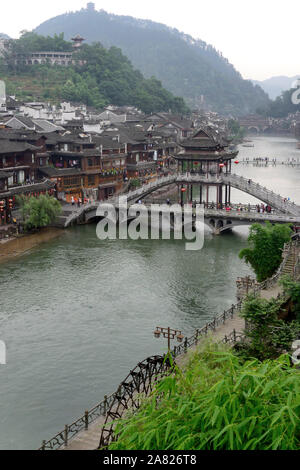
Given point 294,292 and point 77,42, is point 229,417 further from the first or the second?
point 77,42

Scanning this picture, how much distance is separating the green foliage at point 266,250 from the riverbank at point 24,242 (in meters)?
21.0

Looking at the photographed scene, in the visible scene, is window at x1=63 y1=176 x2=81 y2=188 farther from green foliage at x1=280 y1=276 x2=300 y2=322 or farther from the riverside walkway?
green foliage at x1=280 y1=276 x2=300 y2=322

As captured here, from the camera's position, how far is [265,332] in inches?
993

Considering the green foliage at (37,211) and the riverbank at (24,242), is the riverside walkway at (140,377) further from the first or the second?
the green foliage at (37,211)

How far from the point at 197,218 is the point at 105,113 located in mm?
68699

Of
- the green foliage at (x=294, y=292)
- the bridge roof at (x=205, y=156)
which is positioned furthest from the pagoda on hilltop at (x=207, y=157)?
the green foliage at (x=294, y=292)

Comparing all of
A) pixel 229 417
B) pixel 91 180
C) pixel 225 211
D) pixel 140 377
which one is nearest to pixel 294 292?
pixel 140 377

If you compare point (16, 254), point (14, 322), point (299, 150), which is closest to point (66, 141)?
point (16, 254)

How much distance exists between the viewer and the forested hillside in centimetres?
14450

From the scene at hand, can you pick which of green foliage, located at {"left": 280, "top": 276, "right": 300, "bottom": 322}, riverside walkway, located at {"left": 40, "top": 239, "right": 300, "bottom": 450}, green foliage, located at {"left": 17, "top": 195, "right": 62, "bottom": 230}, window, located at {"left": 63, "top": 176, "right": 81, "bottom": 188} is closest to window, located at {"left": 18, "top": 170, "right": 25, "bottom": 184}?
window, located at {"left": 63, "top": 176, "right": 81, "bottom": 188}

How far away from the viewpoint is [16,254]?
49000mm

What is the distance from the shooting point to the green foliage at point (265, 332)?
2475 cm

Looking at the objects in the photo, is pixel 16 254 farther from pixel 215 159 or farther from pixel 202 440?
pixel 202 440
